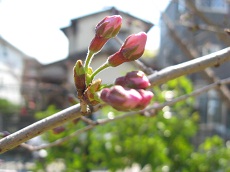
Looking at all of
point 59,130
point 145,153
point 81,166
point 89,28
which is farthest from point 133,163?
point 89,28

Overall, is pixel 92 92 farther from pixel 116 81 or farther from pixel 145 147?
pixel 145 147

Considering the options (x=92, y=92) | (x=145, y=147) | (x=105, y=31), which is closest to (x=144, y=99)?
(x=92, y=92)

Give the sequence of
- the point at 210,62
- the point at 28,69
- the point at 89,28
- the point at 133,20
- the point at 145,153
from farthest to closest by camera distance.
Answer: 1. the point at 28,69
2. the point at 89,28
3. the point at 145,153
4. the point at 133,20
5. the point at 210,62

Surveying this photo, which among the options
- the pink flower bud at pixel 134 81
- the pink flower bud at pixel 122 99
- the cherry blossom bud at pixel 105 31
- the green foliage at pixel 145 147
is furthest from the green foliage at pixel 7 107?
the pink flower bud at pixel 122 99

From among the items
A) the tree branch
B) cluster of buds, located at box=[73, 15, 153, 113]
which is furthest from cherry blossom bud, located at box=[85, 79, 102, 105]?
the tree branch

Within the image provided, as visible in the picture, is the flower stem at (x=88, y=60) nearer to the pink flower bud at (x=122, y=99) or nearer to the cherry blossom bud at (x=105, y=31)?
the cherry blossom bud at (x=105, y=31)

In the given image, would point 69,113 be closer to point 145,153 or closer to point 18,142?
point 18,142
